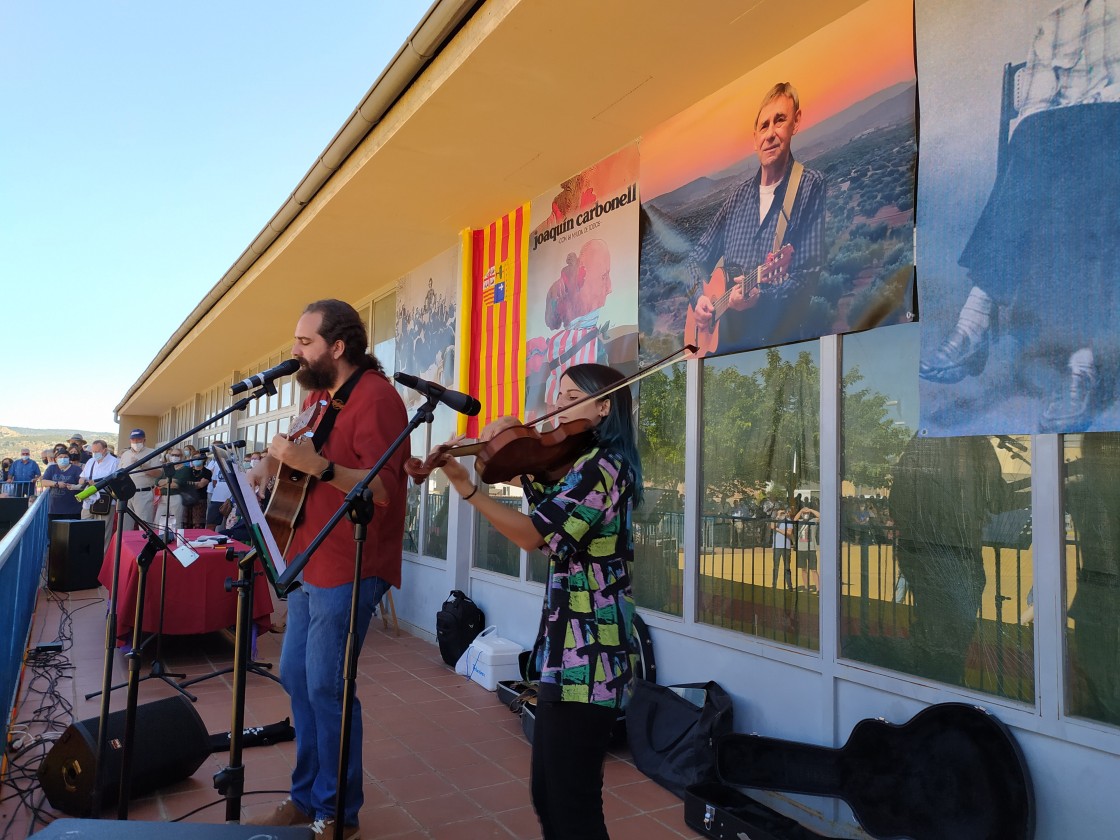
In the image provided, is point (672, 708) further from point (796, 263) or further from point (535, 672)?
point (796, 263)

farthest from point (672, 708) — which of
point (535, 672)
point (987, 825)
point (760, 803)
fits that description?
point (535, 672)

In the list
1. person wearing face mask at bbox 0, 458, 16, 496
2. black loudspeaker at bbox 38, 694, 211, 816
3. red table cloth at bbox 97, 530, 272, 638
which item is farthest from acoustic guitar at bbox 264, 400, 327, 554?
person wearing face mask at bbox 0, 458, 16, 496

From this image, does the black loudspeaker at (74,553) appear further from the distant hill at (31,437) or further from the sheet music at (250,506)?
the distant hill at (31,437)

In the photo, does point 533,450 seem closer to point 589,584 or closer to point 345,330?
point 589,584

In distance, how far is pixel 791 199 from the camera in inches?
126

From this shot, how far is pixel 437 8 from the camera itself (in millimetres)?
3363

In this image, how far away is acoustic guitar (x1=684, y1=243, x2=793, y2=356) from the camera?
3234mm

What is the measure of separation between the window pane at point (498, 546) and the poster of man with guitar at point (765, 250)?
2229 mm

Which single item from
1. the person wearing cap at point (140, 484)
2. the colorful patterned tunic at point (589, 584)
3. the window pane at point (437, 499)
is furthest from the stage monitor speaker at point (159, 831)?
the person wearing cap at point (140, 484)

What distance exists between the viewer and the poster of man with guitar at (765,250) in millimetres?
3133

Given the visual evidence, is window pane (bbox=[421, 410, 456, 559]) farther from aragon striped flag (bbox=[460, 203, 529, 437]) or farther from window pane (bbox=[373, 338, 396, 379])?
window pane (bbox=[373, 338, 396, 379])

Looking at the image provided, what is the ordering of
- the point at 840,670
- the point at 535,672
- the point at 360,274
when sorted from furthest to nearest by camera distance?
the point at 360,274
the point at 840,670
the point at 535,672

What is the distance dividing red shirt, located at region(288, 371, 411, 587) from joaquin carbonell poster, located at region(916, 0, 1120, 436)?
1.88 metres

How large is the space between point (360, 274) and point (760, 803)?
5.89 metres
